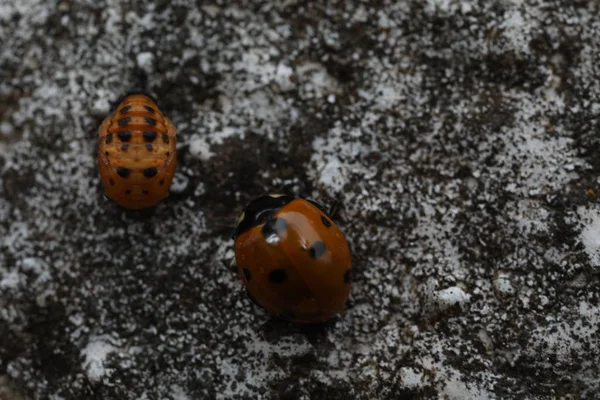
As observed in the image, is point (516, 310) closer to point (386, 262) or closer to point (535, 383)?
point (535, 383)

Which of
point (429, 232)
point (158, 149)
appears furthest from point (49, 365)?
point (429, 232)

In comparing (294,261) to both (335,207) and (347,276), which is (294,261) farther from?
(335,207)

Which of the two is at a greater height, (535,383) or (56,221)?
(535,383)

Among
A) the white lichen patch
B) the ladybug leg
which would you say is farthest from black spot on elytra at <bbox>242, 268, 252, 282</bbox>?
the white lichen patch

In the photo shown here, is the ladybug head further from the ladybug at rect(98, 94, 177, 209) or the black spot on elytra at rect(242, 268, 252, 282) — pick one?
the ladybug at rect(98, 94, 177, 209)

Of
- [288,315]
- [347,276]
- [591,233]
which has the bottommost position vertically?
[288,315]

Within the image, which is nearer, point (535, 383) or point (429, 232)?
point (535, 383)

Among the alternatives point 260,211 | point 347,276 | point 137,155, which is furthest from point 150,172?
point 347,276
